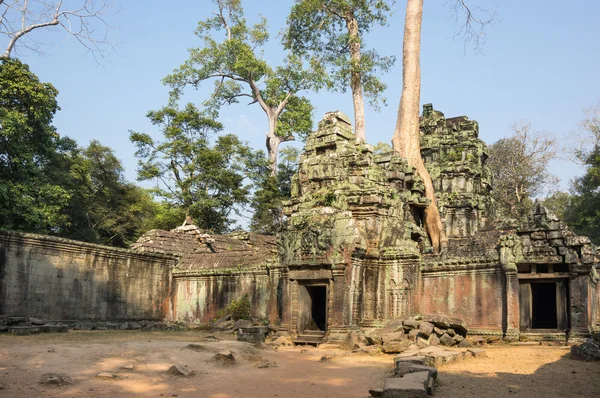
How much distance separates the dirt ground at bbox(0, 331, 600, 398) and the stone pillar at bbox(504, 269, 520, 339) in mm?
1282

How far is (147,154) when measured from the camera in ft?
112

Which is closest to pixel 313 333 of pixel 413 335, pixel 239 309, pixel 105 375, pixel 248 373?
pixel 413 335

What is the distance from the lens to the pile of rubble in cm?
1366

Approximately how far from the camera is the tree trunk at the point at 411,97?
26.0 m

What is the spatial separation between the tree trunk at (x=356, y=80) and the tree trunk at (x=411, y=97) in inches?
125

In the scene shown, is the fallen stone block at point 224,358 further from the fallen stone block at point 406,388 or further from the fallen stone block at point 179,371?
the fallen stone block at point 406,388

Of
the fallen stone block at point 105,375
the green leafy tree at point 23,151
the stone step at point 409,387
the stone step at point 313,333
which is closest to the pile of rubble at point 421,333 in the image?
the stone step at point 313,333

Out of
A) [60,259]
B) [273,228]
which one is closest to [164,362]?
[60,259]

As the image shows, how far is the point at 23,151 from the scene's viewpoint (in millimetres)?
21781

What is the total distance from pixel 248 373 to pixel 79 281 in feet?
32.2

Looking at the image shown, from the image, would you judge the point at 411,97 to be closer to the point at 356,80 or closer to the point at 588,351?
the point at 356,80

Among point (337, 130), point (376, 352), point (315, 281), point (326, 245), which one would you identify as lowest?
point (376, 352)

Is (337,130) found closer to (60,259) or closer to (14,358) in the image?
(60,259)

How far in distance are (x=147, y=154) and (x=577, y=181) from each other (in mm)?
29150
